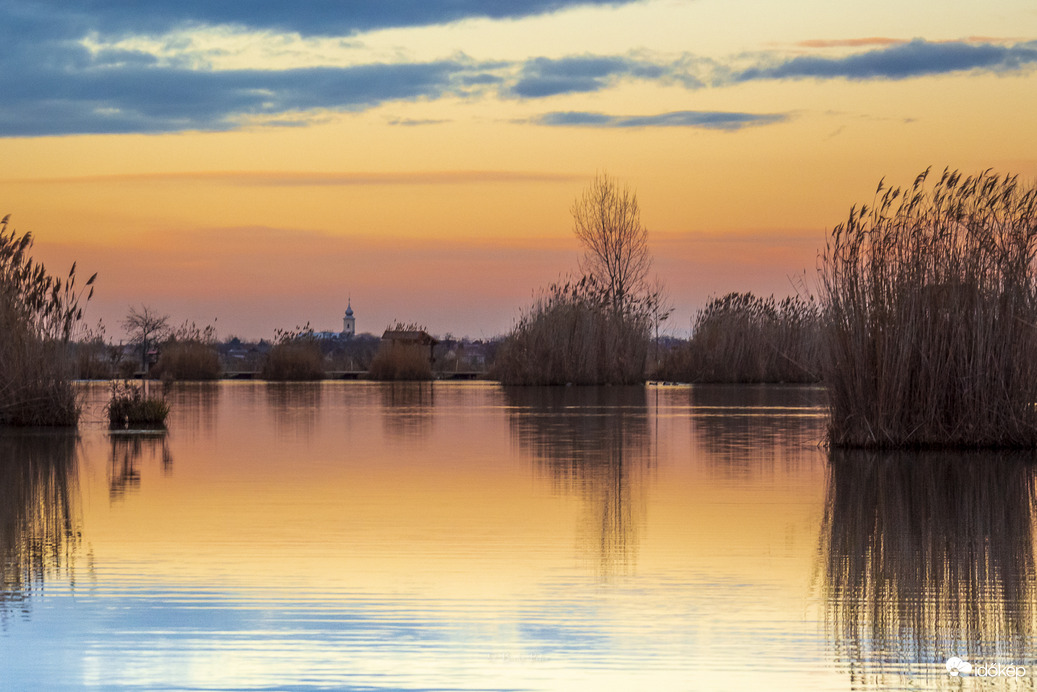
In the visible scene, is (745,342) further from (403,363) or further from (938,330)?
(938,330)

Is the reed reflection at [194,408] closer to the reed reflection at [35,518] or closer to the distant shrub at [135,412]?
the distant shrub at [135,412]

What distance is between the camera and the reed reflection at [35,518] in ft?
19.1

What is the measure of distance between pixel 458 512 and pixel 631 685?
3994 millimetres

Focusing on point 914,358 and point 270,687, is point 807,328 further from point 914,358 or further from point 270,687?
point 270,687

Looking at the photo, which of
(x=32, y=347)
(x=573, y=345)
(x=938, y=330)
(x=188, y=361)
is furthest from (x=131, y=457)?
(x=188, y=361)

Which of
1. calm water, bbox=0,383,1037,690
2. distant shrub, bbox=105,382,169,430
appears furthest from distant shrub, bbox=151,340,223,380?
calm water, bbox=0,383,1037,690

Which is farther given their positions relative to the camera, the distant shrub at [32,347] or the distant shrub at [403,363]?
the distant shrub at [403,363]

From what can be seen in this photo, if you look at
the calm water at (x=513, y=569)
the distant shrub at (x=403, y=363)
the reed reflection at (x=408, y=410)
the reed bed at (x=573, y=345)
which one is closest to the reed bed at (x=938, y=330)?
the calm water at (x=513, y=569)

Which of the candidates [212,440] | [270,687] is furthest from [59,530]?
[212,440]

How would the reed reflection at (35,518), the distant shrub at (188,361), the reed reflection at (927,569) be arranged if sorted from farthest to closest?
the distant shrub at (188,361) → the reed reflection at (35,518) → the reed reflection at (927,569)

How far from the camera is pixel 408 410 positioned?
20.0 metres

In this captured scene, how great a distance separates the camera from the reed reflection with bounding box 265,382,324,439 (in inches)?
613

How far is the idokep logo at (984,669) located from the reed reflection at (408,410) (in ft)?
33.2

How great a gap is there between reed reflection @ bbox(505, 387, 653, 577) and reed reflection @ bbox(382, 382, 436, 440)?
1.30 metres
